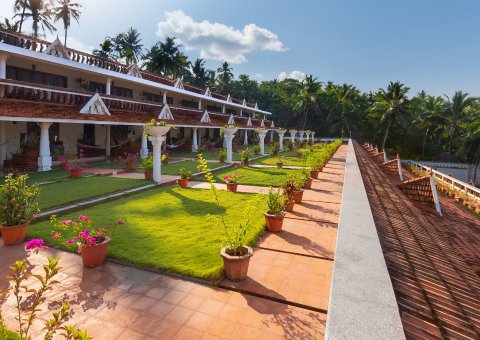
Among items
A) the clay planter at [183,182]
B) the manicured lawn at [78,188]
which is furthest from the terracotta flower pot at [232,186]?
the manicured lawn at [78,188]

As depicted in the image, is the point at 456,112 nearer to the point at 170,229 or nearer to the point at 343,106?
Result: the point at 343,106

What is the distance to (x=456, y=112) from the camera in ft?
149

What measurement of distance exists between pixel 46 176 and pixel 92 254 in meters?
9.64

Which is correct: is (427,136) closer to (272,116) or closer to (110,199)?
(272,116)

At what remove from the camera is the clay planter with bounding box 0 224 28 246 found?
5863 mm

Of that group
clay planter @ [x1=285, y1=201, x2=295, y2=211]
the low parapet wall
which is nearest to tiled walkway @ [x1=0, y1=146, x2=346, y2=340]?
the low parapet wall

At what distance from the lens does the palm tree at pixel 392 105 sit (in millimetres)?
46188

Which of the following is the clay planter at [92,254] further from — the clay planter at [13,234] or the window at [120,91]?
the window at [120,91]

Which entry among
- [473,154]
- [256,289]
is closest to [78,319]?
[256,289]

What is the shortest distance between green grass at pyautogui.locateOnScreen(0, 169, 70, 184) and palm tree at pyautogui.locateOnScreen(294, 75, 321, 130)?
43.8 metres

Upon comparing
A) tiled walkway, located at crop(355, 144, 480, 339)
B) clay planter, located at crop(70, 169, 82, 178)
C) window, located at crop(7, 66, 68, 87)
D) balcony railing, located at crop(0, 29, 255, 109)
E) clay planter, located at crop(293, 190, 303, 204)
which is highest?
balcony railing, located at crop(0, 29, 255, 109)

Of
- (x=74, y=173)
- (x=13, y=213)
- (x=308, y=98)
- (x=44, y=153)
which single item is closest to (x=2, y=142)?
(x=44, y=153)

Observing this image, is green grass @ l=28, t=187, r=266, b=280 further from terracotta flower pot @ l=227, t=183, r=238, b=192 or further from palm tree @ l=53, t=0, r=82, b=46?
palm tree @ l=53, t=0, r=82, b=46

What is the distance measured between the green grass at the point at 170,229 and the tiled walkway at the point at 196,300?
33cm
